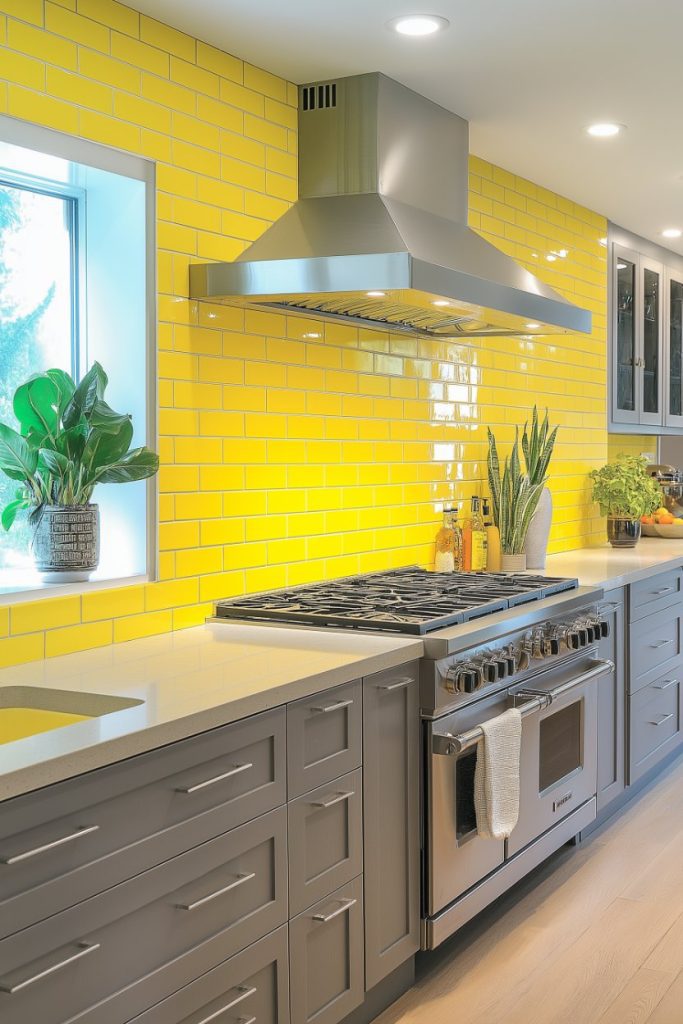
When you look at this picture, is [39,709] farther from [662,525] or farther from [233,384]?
[662,525]

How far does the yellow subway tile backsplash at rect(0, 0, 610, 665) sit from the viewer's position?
264cm

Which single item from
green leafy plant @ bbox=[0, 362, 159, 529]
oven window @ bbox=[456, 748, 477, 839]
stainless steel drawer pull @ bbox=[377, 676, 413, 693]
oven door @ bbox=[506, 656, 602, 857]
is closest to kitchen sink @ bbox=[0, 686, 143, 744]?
green leafy plant @ bbox=[0, 362, 159, 529]

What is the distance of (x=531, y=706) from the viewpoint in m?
3.13

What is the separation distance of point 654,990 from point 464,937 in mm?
544

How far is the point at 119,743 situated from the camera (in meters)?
1.80

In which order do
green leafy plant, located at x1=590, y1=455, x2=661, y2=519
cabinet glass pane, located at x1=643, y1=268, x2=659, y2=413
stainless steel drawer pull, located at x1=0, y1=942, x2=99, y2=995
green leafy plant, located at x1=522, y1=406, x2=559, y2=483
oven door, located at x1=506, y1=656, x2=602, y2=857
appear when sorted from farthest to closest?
cabinet glass pane, located at x1=643, y1=268, x2=659, y2=413 < green leafy plant, located at x1=590, y1=455, x2=661, y2=519 < green leafy plant, located at x1=522, y1=406, x2=559, y2=483 < oven door, located at x1=506, y1=656, x2=602, y2=857 < stainless steel drawer pull, located at x1=0, y1=942, x2=99, y2=995

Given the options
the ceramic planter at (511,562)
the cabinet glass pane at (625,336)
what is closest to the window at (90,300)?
the ceramic planter at (511,562)

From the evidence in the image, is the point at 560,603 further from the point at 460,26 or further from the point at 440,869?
the point at 460,26

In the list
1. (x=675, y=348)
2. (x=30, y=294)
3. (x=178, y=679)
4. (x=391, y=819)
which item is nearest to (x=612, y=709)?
(x=391, y=819)

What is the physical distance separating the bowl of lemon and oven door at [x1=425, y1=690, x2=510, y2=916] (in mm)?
2906

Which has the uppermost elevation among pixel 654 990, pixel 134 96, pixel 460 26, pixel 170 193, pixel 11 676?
pixel 460 26

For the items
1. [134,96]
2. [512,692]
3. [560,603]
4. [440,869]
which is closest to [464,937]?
[440,869]

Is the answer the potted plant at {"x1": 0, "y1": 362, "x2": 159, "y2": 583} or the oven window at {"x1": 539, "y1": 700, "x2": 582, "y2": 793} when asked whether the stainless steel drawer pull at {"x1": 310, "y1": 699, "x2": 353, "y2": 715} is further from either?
the oven window at {"x1": 539, "y1": 700, "x2": 582, "y2": 793}

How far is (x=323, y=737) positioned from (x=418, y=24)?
6.24 ft
